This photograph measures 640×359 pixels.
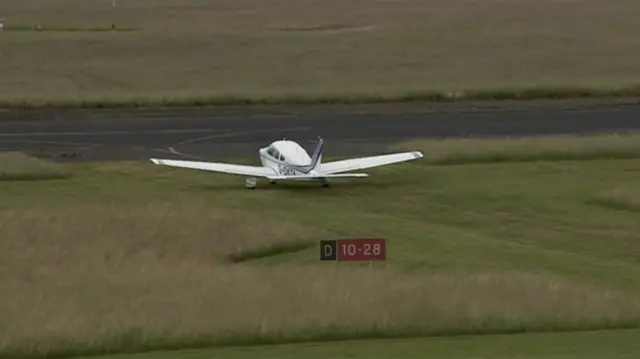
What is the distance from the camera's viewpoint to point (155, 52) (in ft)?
285

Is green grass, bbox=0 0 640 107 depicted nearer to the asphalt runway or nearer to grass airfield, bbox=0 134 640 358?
the asphalt runway

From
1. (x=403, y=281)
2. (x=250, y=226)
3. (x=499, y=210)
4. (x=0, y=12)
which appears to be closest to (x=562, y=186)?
(x=499, y=210)

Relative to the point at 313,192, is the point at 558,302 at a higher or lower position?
lower

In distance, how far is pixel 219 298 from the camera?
26.2m

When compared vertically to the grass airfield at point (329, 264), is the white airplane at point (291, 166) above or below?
above

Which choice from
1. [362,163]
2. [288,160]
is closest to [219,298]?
[288,160]

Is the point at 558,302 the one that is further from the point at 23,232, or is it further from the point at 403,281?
the point at 23,232

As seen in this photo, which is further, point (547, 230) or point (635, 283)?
point (547, 230)

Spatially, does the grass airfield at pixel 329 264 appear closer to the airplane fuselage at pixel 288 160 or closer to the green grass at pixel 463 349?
the green grass at pixel 463 349

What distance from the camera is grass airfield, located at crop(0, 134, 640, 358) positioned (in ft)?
78.1

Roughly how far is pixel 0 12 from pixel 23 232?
84.8 m

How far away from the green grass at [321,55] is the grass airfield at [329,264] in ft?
69.2

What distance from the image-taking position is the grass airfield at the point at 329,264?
78.1 ft
